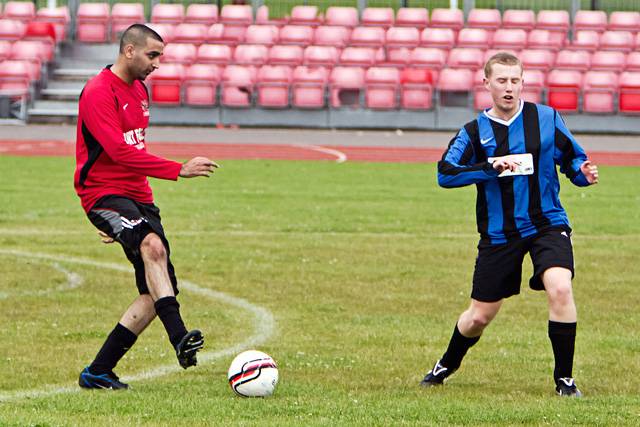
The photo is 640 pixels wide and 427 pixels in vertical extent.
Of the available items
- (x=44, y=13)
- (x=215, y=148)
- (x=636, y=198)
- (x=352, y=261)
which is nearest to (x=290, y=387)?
(x=352, y=261)

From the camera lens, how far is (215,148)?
88.5ft

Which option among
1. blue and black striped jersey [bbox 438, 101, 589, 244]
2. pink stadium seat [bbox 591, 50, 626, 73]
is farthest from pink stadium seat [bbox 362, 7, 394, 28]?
blue and black striped jersey [bbox 438, 101, 589, 244]

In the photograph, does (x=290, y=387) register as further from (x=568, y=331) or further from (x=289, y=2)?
(x=289, y=2)

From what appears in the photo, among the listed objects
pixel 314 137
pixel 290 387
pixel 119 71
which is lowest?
pixel 314 137

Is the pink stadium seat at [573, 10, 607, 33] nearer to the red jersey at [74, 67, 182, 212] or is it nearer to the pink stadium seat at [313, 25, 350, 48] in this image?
the pink stadium seat at [313, 25, 350, 48]

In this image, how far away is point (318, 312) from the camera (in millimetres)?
10062

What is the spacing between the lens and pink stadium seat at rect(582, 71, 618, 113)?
31766 millimetres

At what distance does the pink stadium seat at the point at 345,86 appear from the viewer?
32.8 meters

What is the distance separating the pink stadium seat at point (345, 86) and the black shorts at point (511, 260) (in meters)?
25.7

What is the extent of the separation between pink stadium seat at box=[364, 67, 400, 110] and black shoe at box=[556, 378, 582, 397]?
25.8 metres

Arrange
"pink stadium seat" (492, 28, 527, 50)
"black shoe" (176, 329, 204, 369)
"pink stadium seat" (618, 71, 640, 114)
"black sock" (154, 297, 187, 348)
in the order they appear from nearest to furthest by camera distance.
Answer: "black shoe" (176, 329, 204, 369)
"black sock" (154, 297, 187, 348)
"pink stadium seat" (618, 71, 640, 114)
"pink stadium seat" (492, 28, 527, 50)

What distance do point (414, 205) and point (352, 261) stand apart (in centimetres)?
507

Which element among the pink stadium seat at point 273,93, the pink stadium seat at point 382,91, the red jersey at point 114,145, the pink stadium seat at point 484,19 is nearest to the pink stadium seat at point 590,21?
the pink stadium seat at point 484,19

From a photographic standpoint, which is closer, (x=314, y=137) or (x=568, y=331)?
(x=568, y=331)
